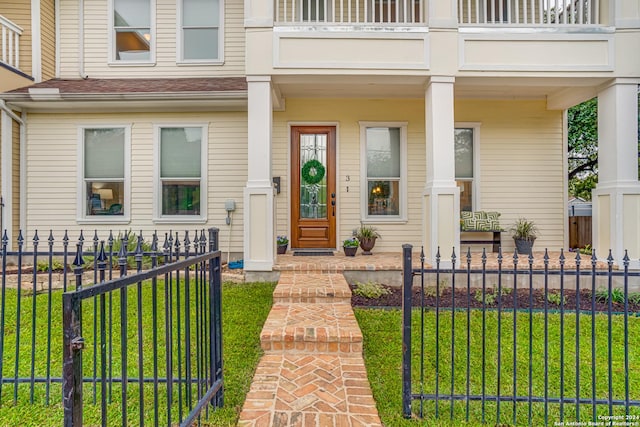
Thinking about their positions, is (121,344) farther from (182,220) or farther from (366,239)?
(182,220)

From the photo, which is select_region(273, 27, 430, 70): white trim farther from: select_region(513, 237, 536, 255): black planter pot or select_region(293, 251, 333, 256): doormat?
select_region(513, 237, 536, 255): black planter pot

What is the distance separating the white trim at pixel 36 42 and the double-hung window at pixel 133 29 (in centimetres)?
137

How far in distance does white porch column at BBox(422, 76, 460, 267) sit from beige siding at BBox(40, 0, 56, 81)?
7717 millimetres

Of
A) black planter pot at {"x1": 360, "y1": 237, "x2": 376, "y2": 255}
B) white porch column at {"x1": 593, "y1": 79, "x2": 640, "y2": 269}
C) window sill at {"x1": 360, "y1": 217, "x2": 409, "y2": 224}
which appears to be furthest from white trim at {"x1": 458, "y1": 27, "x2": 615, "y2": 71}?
→ black planter pot at {"x1": 360, "y1": 237, "x2": 376, "y2": 255}

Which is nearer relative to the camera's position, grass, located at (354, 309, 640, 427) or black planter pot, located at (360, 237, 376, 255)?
grass, located at (354, 309, 640, 427)

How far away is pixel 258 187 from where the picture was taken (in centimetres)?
570

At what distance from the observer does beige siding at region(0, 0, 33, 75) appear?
7.43 meters

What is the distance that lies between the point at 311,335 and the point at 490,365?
5.38 ft

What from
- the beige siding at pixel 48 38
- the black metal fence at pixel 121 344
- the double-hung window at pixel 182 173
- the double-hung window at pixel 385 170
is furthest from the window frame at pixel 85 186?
the double-hung window at pixel 385 170

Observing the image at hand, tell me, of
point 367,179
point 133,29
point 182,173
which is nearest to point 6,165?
point 182,173

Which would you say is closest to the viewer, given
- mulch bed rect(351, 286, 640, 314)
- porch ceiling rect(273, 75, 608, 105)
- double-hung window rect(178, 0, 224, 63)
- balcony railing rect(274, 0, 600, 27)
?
mulch bed rect(351, 286, 640, 314)

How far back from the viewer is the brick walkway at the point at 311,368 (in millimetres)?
2246

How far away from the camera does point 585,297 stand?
5387mm

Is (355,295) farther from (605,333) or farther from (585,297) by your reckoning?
(585,297)
